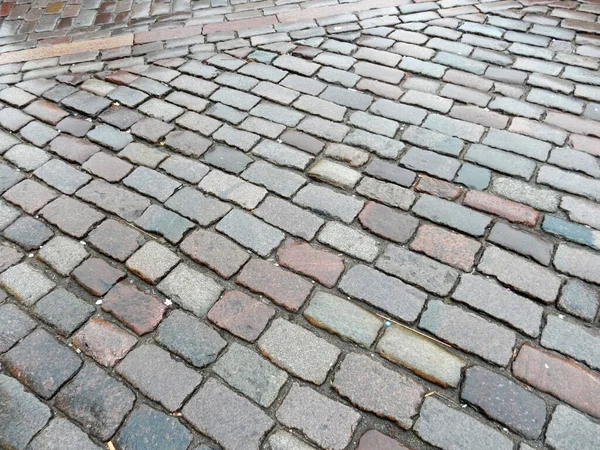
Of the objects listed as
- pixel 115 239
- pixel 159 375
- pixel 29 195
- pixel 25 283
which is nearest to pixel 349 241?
pixel 159 375

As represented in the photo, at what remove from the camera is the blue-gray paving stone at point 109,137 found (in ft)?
10.1

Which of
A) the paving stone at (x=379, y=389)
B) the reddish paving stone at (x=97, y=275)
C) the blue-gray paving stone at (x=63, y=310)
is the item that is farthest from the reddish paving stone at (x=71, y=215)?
the paving stone at (x=379, y=389)

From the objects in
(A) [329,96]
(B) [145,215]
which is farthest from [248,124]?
(B) [145,215]

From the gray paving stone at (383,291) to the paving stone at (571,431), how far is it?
63 cm

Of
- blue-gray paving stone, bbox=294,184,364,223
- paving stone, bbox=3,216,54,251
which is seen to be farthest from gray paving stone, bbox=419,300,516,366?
paving stone, bbox=3,216,54,251

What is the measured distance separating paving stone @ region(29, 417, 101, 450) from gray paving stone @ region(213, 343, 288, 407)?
52 centimetres

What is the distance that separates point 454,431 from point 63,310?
1700 mm

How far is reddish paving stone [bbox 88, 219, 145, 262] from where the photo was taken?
243 centimetres

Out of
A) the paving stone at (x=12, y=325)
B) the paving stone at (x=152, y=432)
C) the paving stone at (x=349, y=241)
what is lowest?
the paving stone at (x=152, y=432)

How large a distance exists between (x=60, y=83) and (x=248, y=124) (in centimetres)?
157

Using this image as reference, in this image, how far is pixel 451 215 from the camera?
8.30 ft

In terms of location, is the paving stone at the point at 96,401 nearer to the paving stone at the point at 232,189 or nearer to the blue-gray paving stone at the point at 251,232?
the blue-gray paving stone at the point at 251,232

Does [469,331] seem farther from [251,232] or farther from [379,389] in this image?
[251,232]

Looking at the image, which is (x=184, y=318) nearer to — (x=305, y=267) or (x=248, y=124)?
(x=305, y=267)
